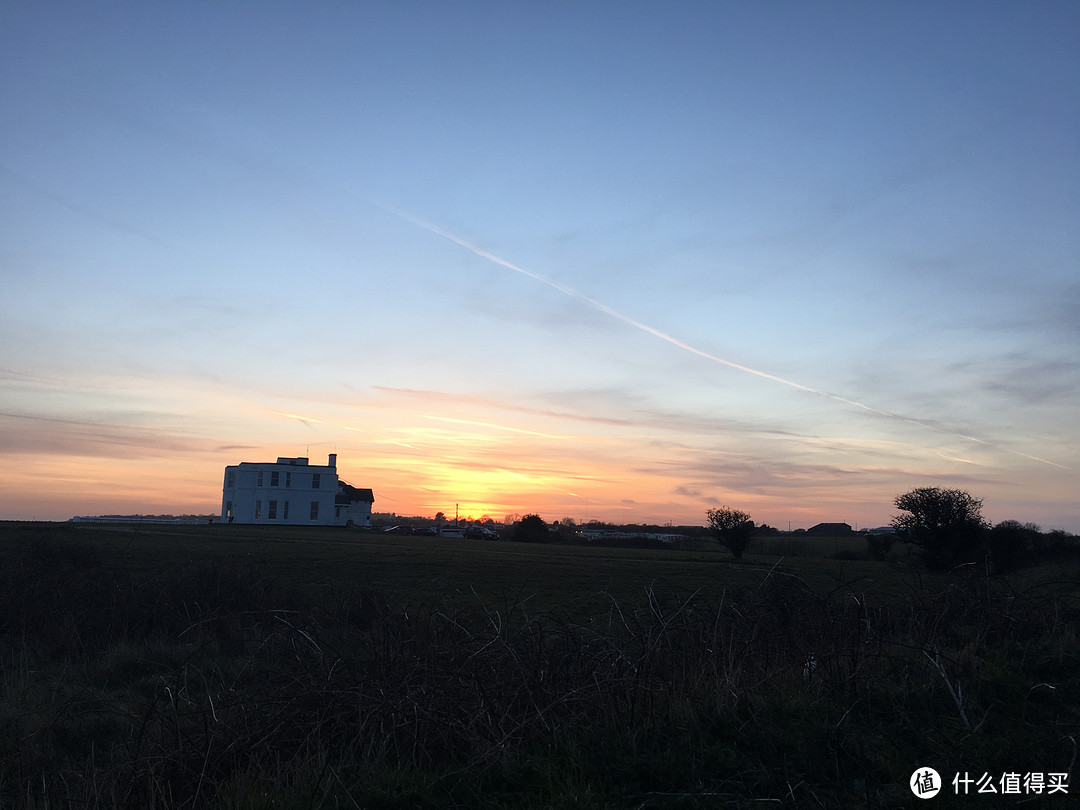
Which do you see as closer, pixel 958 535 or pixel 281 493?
pixel 958 535

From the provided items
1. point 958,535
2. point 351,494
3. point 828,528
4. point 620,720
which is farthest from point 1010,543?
point 828,528

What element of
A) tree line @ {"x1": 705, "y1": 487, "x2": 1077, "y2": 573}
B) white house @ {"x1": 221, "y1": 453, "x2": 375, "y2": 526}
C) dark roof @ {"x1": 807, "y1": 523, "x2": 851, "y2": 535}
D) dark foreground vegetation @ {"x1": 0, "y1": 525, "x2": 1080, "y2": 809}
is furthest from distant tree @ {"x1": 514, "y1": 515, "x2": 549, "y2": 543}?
dark roof @ {"x1": 807, "y1": 523, "x2": 851, "y2": 535}

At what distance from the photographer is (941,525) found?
46.2 meters

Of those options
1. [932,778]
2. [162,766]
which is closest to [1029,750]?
[932,778]

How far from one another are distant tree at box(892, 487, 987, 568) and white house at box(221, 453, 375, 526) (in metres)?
64.4

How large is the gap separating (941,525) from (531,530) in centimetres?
4810

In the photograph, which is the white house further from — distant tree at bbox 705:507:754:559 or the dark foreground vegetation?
the dark foreground vegetation

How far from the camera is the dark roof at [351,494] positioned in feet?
314

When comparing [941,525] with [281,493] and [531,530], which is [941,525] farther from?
[281,493]

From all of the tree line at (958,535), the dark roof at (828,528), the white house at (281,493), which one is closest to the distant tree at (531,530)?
the white house at (281,493)

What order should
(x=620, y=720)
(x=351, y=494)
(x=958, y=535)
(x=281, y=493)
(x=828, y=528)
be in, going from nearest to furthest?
(x=620, y=720), (x=958, y=535), (x=281, y=493), (x=351, y=494), (x=828, y=528)

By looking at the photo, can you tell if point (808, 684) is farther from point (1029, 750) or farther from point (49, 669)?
point (49, 669)

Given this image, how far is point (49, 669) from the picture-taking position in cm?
1419

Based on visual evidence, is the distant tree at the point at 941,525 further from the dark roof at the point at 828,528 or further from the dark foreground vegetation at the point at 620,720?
the dark roof at the point at 828,528
